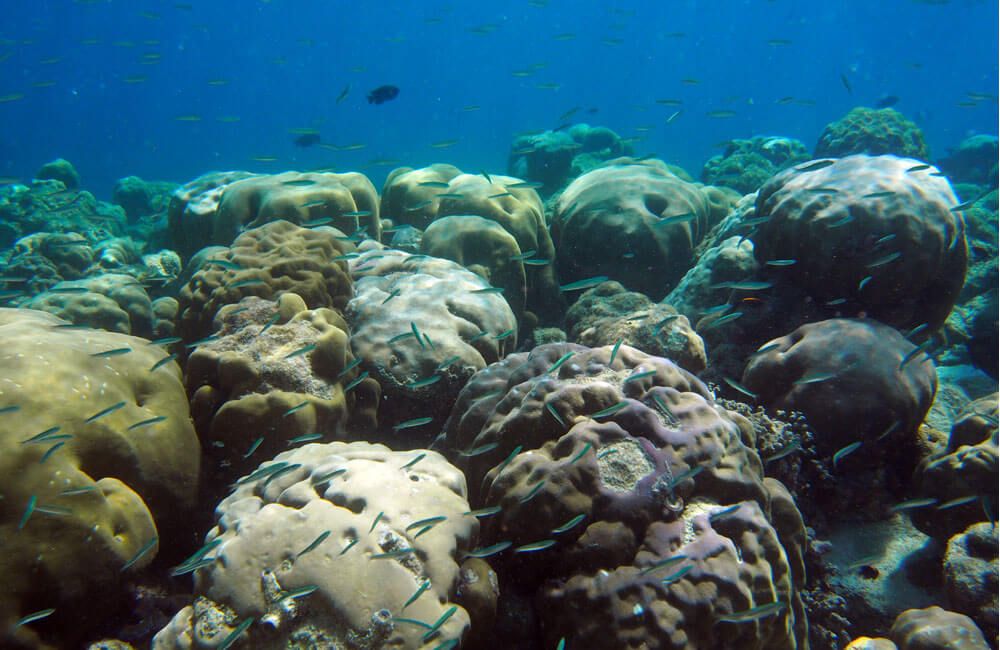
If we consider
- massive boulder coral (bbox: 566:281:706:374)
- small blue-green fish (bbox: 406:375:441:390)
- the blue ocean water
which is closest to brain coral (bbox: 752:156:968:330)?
massive boulder coral (bbox: 566:281:706:374)

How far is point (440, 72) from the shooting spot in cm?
12094

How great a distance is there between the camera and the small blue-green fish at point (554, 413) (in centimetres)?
363

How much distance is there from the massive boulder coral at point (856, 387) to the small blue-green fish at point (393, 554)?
12.9ft

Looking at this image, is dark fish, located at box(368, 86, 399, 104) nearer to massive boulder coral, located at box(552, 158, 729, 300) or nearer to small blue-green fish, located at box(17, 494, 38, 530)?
massive boulder coral, located at box(552, 158, 729, 300)

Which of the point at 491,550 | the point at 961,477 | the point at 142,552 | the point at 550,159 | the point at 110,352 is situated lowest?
the point at 550,159

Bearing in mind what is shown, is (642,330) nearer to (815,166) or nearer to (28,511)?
(815,166)

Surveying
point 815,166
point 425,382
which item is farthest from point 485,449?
point 815,166

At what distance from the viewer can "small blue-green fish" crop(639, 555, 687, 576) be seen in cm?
290

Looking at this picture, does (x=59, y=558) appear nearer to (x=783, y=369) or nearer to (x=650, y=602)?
(x=650, y=602)

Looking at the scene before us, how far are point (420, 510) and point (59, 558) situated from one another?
7.38 feet

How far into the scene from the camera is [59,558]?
10.3 ft

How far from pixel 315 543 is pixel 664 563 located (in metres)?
2.01

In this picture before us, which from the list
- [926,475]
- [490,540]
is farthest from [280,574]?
[926,475]

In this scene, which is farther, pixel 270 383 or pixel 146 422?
pixel 270 383
